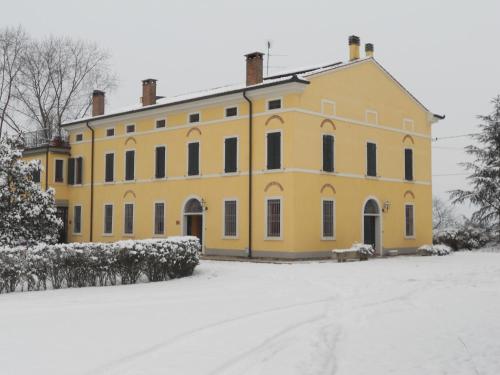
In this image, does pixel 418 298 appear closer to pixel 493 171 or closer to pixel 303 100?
pixel 303 100

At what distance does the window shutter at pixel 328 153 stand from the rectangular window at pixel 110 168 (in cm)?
1199

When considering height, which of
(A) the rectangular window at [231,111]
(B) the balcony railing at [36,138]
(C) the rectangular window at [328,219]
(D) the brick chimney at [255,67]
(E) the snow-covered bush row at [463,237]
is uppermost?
(D) the brick chimney at [255,67]

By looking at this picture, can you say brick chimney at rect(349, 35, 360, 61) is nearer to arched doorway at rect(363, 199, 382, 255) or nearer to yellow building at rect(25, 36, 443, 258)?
yellow building at rect(25, 36, 443, 258)

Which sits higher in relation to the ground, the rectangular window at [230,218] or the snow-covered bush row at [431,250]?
the rectangular window at [230,218]

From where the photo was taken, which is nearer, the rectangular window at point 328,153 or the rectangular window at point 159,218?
the rectangular window at point 328,153

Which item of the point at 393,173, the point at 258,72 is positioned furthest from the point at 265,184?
the point at 393,173

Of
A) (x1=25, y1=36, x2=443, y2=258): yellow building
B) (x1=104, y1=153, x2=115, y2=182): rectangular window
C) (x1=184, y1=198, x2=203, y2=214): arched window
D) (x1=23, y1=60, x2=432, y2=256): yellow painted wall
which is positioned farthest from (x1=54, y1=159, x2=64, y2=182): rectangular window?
(x1=184, y1=198, x2=203, y2=214): arched window

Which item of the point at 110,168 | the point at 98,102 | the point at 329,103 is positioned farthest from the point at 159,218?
the point at 98,102

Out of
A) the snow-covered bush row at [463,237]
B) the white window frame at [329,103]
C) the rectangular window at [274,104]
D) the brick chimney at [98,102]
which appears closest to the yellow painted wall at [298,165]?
the white window frame at [329,103]

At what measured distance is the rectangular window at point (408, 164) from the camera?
2991 centimetres

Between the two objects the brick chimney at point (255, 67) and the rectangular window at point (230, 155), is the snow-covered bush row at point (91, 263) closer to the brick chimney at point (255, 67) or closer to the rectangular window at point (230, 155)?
the rectangular window at point (230, 155)

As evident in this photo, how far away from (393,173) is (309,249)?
6.90 metres

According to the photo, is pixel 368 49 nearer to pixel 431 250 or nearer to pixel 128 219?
pixel 431 250

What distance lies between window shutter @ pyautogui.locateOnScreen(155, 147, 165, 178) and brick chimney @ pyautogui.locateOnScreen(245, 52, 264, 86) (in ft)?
19.4
